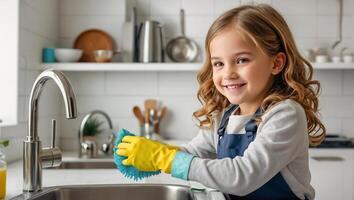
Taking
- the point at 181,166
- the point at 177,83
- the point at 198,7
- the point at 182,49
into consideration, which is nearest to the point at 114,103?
the point at 177,83

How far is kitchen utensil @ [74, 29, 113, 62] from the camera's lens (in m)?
2.79

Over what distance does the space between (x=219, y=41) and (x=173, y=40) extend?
1.57m

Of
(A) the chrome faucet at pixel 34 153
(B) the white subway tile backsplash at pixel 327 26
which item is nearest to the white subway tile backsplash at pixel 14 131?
(A) the chrome faucet at pixel 34 153

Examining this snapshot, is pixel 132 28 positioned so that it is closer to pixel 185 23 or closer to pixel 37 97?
pixel 185 23

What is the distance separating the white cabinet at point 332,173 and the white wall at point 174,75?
0.38 metres

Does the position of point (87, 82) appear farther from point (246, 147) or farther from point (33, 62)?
point (246, 147)

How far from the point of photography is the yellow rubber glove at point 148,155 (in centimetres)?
117

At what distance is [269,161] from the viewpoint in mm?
1160

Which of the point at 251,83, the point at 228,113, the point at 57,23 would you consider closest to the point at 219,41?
the point at 251,83

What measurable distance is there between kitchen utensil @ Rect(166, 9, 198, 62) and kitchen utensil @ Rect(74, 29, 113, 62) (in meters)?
0.33

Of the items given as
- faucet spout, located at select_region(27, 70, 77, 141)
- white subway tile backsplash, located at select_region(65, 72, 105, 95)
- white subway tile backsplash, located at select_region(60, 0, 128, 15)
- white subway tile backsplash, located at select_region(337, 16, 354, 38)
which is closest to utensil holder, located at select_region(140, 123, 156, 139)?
white subway tile backsplash, located at select_region(65, 72, 105, 95)

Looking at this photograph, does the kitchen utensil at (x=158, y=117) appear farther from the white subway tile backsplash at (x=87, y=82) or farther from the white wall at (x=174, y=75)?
the white subway tile backsplash at (x=87, y=82)

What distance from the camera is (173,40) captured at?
2.82m

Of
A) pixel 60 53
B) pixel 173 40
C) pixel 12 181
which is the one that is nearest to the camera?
pixel 12 181
